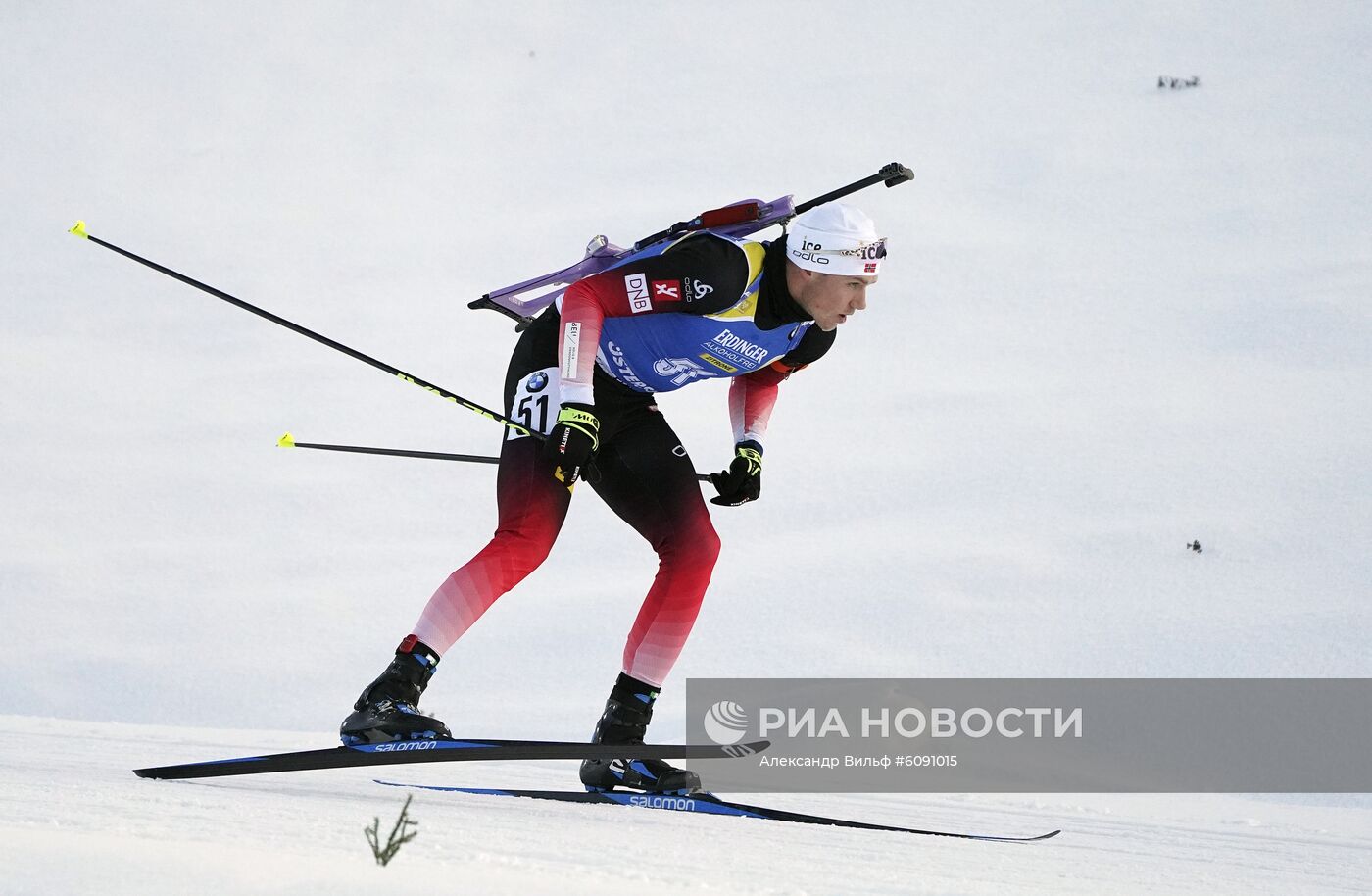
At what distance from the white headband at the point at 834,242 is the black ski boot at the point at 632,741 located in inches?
42.3

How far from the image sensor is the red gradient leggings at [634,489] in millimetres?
3074

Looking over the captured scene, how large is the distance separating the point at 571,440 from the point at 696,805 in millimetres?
926

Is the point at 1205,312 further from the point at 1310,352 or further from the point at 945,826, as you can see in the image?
the point at 945,826

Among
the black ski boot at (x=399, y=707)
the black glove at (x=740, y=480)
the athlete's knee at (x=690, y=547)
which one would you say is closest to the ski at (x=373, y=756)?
the black ski boot at (x=399, y=707)

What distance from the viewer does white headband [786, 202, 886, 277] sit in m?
3.10

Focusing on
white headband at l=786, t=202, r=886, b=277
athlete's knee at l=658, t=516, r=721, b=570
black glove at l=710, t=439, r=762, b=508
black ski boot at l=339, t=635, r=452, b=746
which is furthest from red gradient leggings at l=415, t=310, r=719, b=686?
white headband at l=786, t=202, r=886, b=277

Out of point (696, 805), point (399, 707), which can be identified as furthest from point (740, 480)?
point (399, 707)

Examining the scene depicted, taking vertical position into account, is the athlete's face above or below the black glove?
above

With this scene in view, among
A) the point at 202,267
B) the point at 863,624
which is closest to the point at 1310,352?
the point at 863,624

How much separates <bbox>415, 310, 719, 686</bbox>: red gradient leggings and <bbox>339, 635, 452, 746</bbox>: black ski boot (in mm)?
230

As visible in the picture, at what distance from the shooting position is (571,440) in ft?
9.52

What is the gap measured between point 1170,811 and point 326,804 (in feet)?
8.81

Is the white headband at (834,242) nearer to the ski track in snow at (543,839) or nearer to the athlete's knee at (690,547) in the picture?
the athlete's knee at (690,547)

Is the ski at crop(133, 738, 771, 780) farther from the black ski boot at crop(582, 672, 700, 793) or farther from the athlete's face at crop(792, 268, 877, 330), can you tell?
the athlete's face at crop(792, 268, 877, 330)
